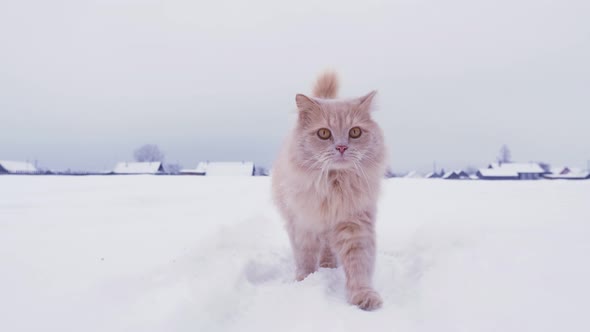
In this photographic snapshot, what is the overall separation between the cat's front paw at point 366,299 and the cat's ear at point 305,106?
117 cm

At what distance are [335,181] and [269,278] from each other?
Result: 821 millimetres

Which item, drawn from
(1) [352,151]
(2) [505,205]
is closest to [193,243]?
(1) [352,151]

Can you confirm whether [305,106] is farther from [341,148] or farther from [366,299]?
[366,299]

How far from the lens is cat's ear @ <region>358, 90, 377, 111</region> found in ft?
7.84

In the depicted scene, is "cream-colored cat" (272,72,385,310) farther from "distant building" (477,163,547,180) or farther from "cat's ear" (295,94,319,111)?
"distant building" (477,163,547,180)

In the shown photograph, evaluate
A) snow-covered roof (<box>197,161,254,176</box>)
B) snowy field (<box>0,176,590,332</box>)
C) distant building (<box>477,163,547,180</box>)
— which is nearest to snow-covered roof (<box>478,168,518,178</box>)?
distant building (<box>477,163,547,180</box>)

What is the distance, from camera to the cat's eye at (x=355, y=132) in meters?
2.24

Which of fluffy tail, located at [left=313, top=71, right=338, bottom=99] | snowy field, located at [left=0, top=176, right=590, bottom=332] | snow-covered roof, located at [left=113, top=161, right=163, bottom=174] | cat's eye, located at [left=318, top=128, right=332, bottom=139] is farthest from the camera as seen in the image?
snow-covered roof, located at [left=113, top=161, right=163, bottom=174]

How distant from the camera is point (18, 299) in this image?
1.57 metres

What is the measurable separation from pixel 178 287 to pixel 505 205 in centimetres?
390

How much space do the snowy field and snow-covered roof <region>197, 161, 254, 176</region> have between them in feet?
70.1

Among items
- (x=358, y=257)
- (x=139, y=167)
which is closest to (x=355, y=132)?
(x=358, y=257)

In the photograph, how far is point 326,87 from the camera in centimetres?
321

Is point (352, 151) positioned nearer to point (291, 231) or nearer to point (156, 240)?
point (291, 231)
